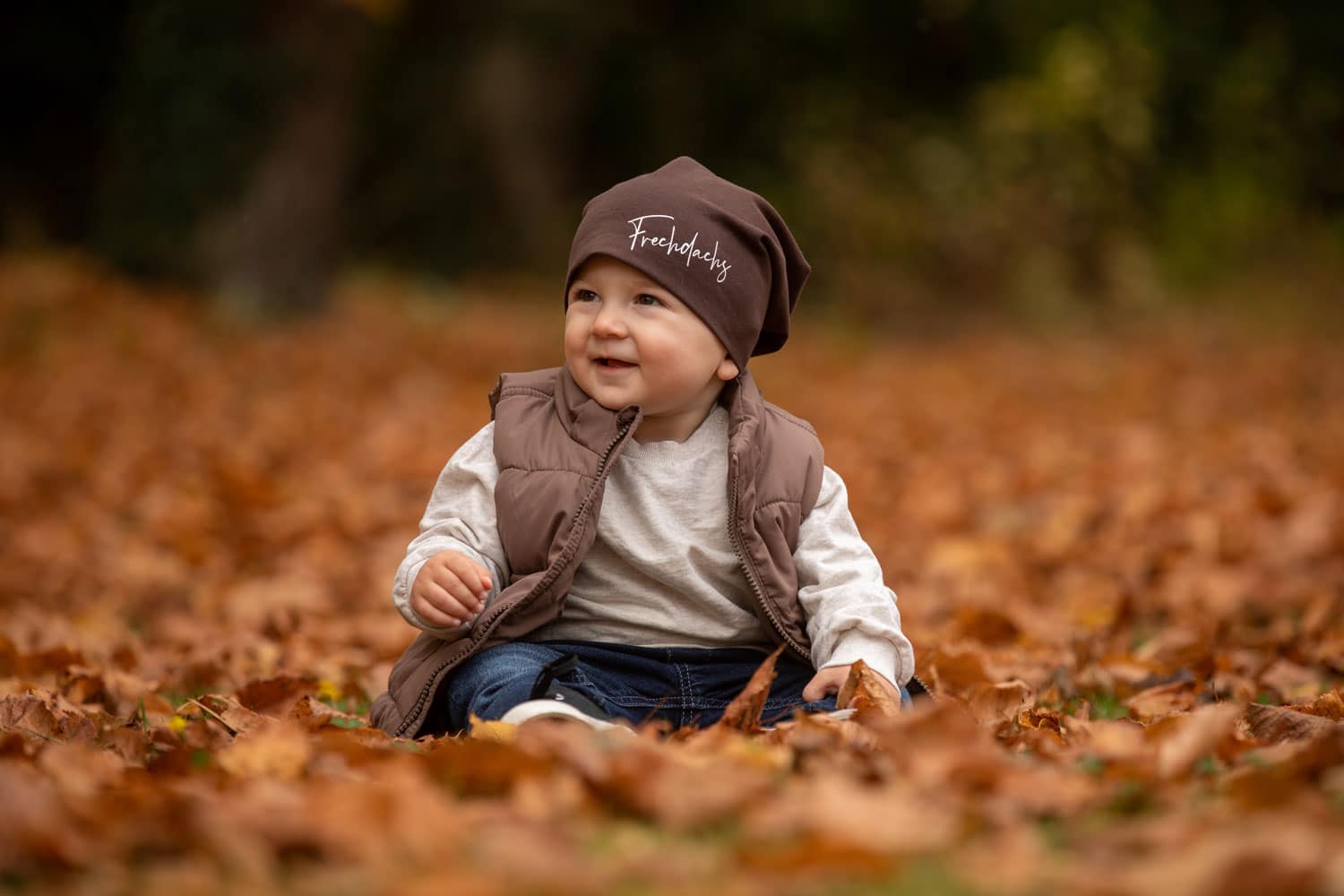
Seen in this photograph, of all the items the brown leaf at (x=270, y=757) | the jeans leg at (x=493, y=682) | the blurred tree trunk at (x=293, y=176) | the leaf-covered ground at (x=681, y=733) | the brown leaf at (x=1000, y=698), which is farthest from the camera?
the blurred tree trunk at (x=293, y=176)

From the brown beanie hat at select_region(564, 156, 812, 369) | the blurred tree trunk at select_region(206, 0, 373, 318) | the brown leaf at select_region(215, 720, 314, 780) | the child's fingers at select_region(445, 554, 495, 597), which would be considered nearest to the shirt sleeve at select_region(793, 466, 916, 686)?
the brown beanie hat at select_region(564, 156, 812, 369)

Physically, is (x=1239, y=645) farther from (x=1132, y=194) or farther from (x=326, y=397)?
(x=1132, y=194)

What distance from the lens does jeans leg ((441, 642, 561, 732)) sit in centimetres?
234

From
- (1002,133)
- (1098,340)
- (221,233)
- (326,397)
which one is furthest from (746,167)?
(326,397)

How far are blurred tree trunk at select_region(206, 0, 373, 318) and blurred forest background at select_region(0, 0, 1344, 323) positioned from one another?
2 cm

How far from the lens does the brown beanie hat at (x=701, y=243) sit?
2.48m

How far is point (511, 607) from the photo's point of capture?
245cm

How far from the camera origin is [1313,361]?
10.1 metres

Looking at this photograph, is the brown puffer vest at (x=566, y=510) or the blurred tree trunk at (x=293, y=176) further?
the blurred tree trunk at (x=293, y=176)

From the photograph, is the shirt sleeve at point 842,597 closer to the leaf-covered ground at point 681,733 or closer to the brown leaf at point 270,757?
the leaf-covered ground at point 681,733

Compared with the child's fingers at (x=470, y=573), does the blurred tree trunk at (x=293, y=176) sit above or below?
above

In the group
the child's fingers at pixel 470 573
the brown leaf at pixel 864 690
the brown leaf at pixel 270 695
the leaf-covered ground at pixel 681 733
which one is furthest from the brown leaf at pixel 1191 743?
the brown leaf at pixel 270 695

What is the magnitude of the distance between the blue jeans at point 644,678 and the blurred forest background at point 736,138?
903 centimetres

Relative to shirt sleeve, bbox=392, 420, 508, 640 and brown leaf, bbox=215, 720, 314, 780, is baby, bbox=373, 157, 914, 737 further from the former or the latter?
brown leaf, bbox=215, 720, 314, 780
